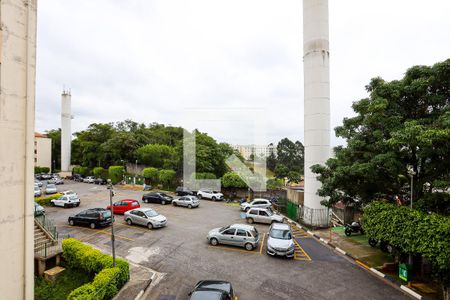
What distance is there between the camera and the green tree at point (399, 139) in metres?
9.69

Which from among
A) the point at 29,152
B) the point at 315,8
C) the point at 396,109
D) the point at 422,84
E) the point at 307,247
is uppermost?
the point at 315,8

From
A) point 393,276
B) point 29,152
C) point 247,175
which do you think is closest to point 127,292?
point 29,152

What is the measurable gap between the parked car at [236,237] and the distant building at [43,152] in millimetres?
71061

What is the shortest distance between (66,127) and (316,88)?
60.5 metres

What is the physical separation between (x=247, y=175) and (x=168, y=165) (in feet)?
47.9

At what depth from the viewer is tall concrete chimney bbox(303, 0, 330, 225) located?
21.6 m

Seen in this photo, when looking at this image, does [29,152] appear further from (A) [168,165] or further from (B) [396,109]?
(A) [168,165]

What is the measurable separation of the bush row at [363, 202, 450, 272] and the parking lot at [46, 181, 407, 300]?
2.40 m

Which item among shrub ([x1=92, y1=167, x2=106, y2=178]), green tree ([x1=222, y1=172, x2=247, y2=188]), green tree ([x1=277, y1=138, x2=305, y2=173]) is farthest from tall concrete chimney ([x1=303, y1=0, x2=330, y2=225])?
green tree ([x1=277, y1=138, x2=305, y2=173])

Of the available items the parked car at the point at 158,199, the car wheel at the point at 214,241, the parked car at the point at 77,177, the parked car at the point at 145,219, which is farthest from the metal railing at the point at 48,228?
the parked car at the point at 77,177

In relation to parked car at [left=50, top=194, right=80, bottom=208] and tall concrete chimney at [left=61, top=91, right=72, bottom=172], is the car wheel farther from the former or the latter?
tall concrete chimney at [left=61, top=91, right=72, bottom=172]

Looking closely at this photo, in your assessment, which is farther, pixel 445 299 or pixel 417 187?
pixel 417 187

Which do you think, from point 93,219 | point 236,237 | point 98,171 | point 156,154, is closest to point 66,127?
point 98,171

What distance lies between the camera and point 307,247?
15797 mm
